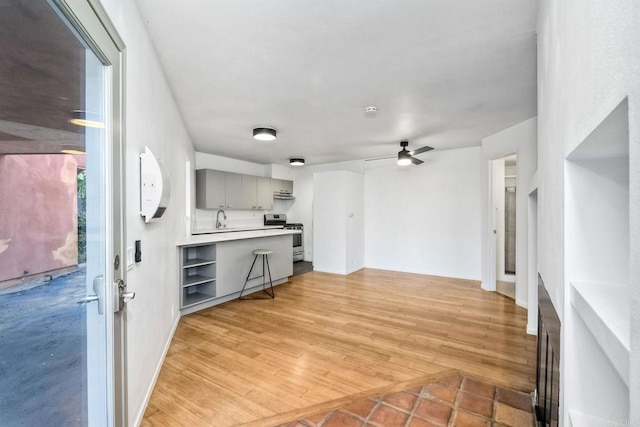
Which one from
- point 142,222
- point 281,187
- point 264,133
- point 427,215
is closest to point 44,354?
point 142,222

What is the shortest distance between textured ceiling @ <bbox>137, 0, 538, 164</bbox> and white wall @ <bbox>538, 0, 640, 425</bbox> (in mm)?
573

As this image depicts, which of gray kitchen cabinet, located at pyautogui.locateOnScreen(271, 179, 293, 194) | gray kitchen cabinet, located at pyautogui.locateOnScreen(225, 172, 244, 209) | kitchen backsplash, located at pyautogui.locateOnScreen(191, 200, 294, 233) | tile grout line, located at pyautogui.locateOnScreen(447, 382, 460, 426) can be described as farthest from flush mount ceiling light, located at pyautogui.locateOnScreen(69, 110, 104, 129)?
gray kitchen cabinet, located at pyautogui.locateOnScreen(271, 179, 293, 194)

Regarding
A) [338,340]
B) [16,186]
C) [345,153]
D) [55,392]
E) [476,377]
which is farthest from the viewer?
[345,153]

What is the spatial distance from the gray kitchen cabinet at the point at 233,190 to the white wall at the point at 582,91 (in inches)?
213

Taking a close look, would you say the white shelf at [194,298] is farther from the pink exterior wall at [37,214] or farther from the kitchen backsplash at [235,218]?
the pink exterior wall at [37,214]

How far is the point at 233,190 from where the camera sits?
6102mm

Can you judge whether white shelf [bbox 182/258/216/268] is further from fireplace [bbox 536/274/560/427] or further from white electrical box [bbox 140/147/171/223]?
fireplace [bbox 536/274/560/427]

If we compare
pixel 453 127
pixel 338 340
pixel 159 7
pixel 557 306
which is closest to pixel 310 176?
pixel 453 127

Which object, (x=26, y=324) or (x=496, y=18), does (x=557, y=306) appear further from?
(x=26, y=324)

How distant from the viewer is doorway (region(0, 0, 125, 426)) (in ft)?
2.74

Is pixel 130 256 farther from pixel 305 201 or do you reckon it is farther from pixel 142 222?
pixel 305 201

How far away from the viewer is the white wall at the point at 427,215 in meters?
5.29

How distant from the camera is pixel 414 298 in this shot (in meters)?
4.32

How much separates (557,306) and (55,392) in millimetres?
2086
